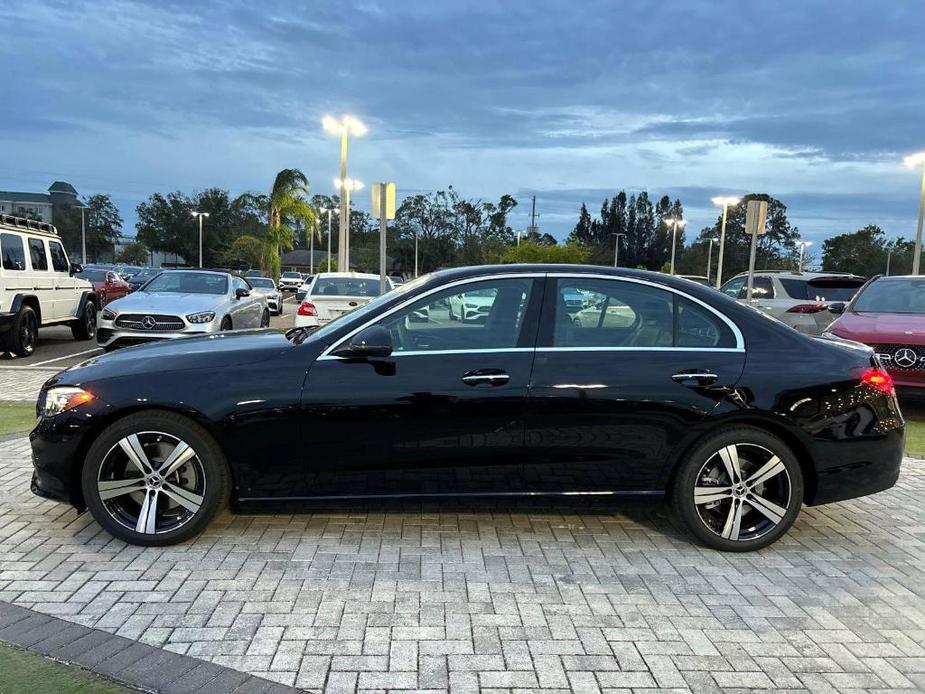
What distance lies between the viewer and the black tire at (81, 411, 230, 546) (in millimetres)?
3699

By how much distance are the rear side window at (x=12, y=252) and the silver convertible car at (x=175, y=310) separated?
1649 millimetres

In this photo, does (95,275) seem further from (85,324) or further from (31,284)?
(31,284)

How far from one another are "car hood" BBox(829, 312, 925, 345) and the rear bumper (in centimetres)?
404

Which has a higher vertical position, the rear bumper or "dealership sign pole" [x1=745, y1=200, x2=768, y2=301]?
"dealership sign pole" [x1=745, y1=200, x2=768, y2=301]

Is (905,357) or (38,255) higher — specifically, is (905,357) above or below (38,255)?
below

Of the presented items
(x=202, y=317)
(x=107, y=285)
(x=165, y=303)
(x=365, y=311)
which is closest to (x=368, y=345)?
(x=365, y=311)

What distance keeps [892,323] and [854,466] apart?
188 inches

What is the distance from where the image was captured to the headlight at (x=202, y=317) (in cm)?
1030

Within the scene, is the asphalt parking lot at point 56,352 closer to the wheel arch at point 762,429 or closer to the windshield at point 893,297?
the wheel arch at point 762,429

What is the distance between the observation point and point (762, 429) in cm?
391

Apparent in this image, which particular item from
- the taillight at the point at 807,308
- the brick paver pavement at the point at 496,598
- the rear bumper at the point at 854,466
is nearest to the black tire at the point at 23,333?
the brick paver pavement at the point at 496,598

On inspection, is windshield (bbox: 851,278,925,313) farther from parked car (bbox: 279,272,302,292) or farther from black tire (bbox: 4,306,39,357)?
parked car (bbox: 279,272,302,292)

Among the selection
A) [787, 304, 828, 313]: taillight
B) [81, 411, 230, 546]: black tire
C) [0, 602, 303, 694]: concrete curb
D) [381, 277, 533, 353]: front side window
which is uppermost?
[381, 277, 533, 353]: front side window

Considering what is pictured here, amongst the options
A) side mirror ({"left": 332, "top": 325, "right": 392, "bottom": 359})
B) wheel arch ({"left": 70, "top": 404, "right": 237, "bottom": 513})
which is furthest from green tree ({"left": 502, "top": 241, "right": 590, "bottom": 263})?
wheel arch ({"left": 70, "top": 404, "right": 237, "bottom": 513})
